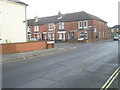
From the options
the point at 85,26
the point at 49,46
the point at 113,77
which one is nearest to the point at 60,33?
the point at 85,26

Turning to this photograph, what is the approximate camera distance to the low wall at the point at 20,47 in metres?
16.1

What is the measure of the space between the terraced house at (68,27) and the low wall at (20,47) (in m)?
21.2

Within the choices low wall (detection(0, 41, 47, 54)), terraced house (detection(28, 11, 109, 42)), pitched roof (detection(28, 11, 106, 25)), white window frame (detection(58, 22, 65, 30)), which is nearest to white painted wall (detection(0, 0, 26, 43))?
low wall (detection(0, 41, 47, 54))

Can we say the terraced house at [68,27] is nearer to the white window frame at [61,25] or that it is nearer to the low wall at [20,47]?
the white window frame at [61,25]

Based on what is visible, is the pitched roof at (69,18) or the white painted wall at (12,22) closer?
the white painted wall at (12,22)

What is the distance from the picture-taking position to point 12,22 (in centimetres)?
2081

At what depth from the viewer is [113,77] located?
6.91 metres

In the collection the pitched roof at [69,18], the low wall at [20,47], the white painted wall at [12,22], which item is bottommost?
the low wall at [20,47]

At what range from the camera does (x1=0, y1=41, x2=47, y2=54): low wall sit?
52.9 ft

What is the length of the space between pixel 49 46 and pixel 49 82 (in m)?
17.0

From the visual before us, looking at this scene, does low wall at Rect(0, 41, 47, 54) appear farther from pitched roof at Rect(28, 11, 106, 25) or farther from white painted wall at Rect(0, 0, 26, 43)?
pitched roof at Rect(28, 11, 106, 25)

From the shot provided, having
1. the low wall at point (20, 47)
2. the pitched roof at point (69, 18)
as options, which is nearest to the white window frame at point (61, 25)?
the pitched roof at point (69, 18)

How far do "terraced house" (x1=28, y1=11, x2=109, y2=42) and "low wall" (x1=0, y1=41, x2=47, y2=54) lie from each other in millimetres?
21173

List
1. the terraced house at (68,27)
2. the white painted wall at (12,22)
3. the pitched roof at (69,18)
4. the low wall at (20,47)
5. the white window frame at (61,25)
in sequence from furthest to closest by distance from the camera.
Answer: the white window frame at (61,25) → the pitched roof at (69,18) → the terraced house at (68,27) → the white painted wall at (12,22) → the low wall at (20,47)
